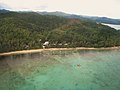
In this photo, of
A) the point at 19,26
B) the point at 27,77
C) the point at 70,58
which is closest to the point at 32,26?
the point at 19,26

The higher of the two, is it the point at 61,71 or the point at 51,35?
the point at 61,71

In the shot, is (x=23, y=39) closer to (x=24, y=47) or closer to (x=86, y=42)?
(x=24, y=47)

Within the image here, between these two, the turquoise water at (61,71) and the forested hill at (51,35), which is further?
the forested hill at (51,35)

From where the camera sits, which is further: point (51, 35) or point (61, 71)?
point (51, 35)

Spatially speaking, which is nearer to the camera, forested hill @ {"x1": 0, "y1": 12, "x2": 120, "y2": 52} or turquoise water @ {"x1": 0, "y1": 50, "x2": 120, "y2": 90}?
turquoise water @ {"x1": 0, "y1": 50, "x2": 120, "y2": 90}
